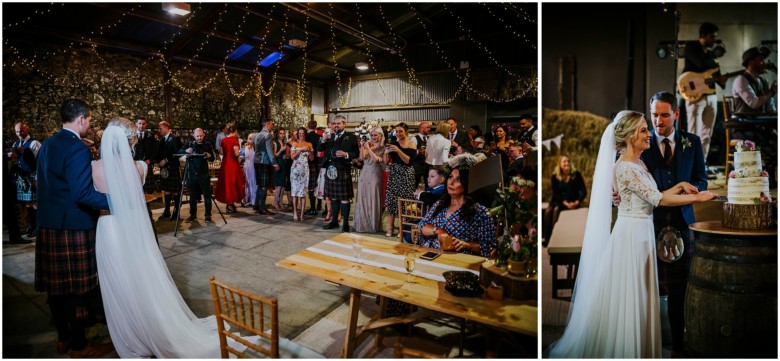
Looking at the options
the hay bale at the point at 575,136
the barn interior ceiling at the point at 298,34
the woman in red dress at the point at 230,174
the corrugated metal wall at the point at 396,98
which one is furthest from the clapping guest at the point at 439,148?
the corrugated metal wall at the point at 396,98

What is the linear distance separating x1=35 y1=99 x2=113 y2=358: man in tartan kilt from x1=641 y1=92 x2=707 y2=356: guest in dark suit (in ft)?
10.5

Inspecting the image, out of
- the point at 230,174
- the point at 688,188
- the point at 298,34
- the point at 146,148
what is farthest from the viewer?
the point at 298,34

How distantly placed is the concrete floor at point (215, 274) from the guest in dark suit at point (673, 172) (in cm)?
217

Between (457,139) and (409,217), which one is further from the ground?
(457,139)

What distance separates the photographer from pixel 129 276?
228cm

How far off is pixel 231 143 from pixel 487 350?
517cm

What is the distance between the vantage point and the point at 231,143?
6.19 meters

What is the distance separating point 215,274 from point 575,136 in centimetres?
314

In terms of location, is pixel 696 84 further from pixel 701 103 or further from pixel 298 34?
pixel 298 34

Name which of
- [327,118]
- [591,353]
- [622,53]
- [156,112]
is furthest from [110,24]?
[591,353]

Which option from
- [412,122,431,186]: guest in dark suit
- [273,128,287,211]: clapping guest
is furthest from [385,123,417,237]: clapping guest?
[273,128,287,211]: clapping guest

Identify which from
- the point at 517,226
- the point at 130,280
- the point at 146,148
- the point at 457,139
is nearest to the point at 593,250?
the point at 517,226

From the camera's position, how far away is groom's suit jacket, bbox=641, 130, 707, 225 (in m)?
2.41

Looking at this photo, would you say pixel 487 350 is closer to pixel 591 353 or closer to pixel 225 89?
pixel 591 353
